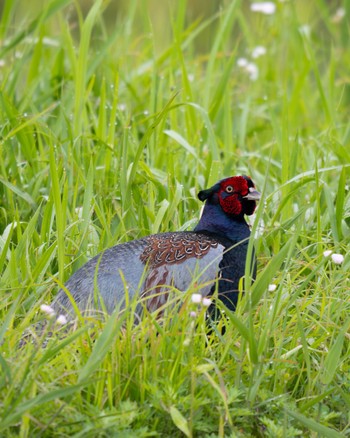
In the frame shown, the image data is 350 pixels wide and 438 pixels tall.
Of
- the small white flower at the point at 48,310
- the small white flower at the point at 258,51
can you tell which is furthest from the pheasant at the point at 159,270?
the small white flower at the point at 258,51

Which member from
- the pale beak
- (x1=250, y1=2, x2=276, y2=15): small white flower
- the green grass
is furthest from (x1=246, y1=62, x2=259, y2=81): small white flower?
the pale beak

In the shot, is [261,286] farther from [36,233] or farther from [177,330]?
[36,233]

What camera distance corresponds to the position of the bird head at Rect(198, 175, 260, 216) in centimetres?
420

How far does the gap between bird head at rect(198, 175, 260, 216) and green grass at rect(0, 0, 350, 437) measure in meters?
0.20

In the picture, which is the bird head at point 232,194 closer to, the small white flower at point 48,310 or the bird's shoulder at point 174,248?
the bird's shoulder at point 174,248

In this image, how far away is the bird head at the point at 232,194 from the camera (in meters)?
4.20

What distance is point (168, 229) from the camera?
4426 millimetres

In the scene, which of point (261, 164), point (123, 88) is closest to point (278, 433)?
point (261, 164)

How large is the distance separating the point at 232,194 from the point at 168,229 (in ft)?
1.30

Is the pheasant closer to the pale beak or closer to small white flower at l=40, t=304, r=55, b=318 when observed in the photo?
the pale beak

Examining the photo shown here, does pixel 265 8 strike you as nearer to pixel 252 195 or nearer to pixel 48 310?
pixel 252 195

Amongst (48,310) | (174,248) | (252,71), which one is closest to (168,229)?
(174,248)

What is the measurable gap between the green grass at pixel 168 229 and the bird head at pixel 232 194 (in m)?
0.20

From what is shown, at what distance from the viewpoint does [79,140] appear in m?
4.75
